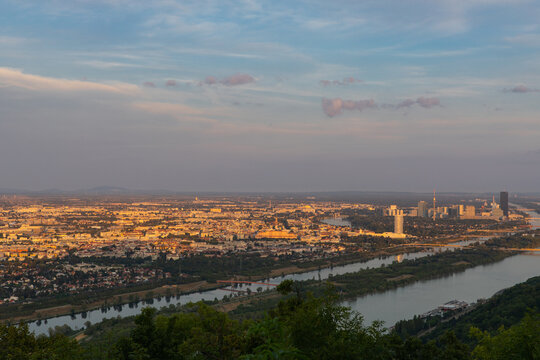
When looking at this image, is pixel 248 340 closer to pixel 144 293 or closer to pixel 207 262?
pixel 144 293

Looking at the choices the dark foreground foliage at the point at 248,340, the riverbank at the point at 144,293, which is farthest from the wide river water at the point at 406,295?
the dark foreground foliage at the point at 248,340

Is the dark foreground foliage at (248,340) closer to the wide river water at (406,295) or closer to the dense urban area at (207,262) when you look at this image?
the dense urban area at (207,262)

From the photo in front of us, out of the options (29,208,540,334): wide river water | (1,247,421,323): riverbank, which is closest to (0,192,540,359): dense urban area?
(1,247,421,323): riverbank

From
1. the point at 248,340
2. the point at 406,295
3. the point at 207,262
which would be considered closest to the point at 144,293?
the point at 207,262

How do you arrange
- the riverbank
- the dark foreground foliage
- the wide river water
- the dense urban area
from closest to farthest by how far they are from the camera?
the dark foreground foliage, the dense urban area, the wide river water, the riverbank

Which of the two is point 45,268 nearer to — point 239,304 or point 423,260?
point 239,304

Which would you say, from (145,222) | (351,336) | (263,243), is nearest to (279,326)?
(351,336)

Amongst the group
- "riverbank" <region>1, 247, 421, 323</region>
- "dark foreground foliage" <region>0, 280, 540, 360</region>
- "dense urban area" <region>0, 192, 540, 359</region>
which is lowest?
"riverbank" <region>1, 247, 421, 323</region>

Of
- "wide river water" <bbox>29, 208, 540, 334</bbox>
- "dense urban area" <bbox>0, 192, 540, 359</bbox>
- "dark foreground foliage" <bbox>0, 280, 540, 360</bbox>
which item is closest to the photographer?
"dark foreground foliage" <bbox>0, 280, 540, 360</bbox>

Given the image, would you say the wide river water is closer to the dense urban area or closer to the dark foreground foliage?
the dense urban area

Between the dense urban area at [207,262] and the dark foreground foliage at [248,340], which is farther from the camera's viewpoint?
the dense urban area at [207,262]
